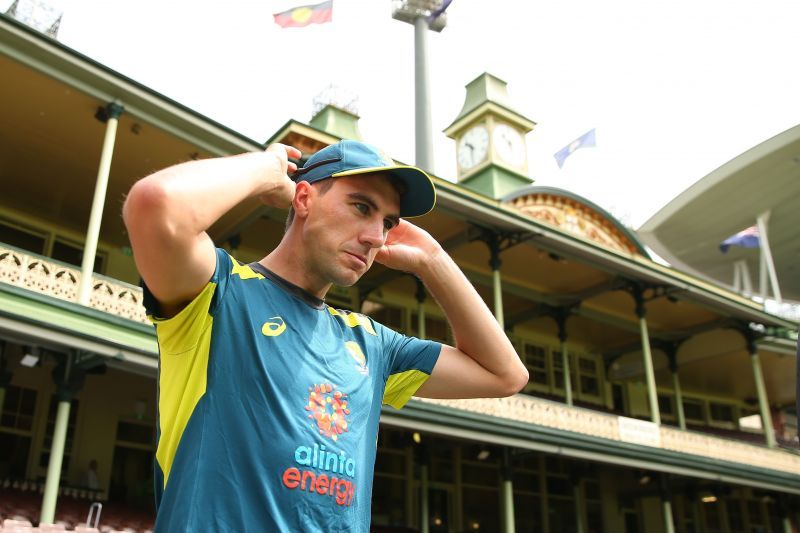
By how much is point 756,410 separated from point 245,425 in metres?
30.9

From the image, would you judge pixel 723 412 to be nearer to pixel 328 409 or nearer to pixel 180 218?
pixel 328 409

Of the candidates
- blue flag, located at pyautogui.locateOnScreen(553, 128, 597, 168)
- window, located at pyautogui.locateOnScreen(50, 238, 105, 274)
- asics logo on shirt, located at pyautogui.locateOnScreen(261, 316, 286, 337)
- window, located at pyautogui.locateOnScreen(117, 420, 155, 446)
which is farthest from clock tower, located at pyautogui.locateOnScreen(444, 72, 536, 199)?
asics logo on shirt, located at pyautogui.locateOnScreen(261, 316, 286, 337)

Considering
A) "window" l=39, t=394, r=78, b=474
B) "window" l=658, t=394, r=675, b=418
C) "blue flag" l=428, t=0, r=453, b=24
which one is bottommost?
"window" l=39, t=394, r=78, b=474

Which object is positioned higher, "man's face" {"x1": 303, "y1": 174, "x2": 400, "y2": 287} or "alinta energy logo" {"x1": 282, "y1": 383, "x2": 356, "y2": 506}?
"man's face" {"x1": 303, "y1": 174, "x2": 400, "y2": 287}

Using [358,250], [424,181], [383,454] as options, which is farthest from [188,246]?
[383,454]

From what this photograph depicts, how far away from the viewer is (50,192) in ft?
46.5

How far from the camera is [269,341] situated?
177cm

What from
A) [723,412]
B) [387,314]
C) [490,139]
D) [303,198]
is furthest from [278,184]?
[723,412]

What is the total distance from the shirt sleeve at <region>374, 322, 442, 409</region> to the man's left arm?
27mm

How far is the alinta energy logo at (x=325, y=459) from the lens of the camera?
166cm

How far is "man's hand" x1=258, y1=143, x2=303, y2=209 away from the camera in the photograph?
1.83m

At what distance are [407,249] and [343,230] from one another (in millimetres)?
365

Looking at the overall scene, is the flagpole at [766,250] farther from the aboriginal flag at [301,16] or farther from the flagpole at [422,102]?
the aboriginal flag at [301,16]

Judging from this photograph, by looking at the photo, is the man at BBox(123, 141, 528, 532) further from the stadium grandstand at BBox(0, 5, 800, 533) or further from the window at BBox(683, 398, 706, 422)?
the window at BBox(683, 398, 706, 422)
